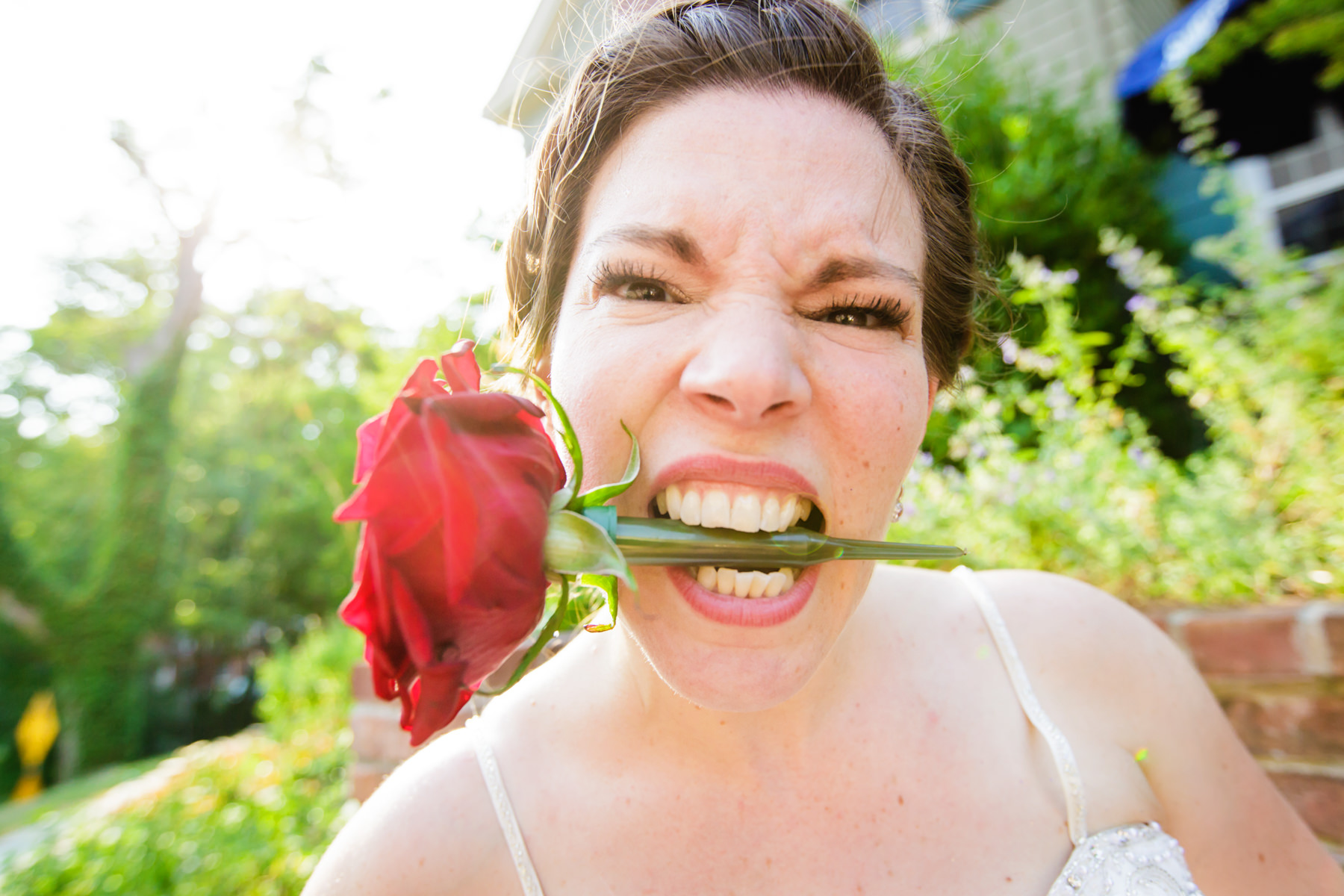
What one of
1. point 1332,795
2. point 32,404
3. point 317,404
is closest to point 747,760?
point 1332,795

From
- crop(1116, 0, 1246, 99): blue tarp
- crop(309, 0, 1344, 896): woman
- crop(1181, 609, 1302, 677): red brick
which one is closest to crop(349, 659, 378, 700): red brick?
crop(309, 0, 1344, 896): woman

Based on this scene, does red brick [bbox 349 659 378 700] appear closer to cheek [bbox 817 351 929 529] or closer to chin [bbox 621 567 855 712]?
chin [bbox 621 567 855 712]

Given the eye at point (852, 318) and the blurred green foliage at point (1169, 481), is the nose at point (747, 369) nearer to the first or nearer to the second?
the eye at point (852, 318)

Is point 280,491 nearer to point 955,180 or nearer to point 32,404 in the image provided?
point 32,404

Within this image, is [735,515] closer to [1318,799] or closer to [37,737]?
[1318,799]

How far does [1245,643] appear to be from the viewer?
1818mm

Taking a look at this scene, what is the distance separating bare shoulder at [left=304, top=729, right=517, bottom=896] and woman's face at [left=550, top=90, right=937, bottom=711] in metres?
0.53

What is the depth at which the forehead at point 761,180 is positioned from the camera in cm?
103

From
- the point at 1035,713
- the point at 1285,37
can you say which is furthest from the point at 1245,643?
the point at 1285,37

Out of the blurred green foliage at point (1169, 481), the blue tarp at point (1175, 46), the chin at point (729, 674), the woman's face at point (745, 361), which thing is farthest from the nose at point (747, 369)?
the blue tarp at point (1175, 46)

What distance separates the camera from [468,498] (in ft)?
2.22

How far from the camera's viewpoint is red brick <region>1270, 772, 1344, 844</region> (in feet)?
5.60

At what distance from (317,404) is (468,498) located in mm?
24332

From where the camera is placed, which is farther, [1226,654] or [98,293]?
[98,293]
